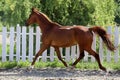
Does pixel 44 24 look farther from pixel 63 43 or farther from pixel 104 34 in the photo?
pixel 104 34

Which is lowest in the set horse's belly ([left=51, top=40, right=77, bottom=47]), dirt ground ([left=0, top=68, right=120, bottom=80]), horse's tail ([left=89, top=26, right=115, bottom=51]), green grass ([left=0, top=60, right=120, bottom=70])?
green grass ([left=0, top=60, right=120, bottom=70])

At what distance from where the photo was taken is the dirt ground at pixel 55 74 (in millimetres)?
9523

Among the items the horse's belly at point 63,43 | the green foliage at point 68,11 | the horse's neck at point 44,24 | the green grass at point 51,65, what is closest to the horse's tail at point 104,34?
the horse's belly at point 63,43

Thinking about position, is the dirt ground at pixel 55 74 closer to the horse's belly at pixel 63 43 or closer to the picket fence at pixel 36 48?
the horse's belly at pixel 63 43

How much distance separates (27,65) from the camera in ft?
39.0

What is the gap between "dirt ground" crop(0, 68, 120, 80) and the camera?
952 cm

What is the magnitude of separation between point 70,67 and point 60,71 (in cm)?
58

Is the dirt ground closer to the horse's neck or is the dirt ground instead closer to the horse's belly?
the horse's belly

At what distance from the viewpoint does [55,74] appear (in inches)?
401

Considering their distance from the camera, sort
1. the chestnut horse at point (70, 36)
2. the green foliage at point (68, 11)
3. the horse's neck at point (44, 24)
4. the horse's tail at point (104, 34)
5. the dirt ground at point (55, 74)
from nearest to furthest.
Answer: the dirt ground at point (55, 74) < the chestnut horse at point (70, 36) < the horse's tail at point (104, 34) < the horse's neck at point (44, 24) < the green foliage at point (68, 11)

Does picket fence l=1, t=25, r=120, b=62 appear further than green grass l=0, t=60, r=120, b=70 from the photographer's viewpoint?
Yes

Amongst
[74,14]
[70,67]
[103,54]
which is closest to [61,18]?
[74,14]

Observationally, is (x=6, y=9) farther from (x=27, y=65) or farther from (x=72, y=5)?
(x=27, y=65)

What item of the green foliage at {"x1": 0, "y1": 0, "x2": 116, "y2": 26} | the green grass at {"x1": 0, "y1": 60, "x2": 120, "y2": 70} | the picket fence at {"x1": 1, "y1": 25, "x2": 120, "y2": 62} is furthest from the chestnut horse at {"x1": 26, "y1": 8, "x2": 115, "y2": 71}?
the green foliage at {"x1": 0, "y1": 0, "x2": 116, "y2": 26}
